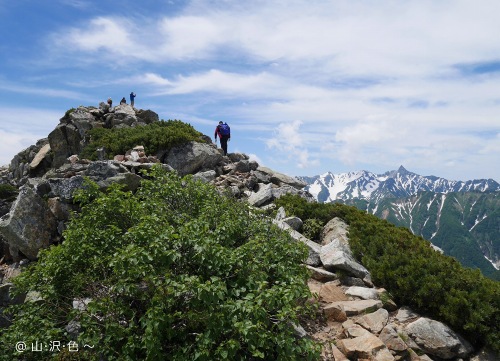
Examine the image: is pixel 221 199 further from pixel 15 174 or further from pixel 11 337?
pixel 15 174

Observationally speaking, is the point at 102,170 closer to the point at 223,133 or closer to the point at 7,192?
the point at 7,192

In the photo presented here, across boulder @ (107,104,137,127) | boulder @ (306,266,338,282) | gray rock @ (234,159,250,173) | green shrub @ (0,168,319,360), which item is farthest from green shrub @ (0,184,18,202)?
boulder @ (306,266,338,282)

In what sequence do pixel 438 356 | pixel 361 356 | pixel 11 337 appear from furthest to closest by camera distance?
pixel 438 356
pixel 361 356
pixel 11 337

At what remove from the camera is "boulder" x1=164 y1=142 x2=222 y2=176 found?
2688 centimetres

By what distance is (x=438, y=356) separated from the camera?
10430 millimetres

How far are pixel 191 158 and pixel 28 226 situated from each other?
13.3 m

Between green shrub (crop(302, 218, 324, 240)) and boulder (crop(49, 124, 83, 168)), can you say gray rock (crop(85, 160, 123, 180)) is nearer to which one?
green shrub (crop(302, 218, 324, 240))

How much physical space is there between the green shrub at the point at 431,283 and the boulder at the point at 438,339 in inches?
17.4

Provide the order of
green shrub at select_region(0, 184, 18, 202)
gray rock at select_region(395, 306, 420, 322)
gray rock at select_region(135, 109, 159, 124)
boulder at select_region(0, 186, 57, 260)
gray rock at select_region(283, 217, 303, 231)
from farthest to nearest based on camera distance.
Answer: gray rock at select_region(135, 109, 159, 124), green shrub at select_region(0, 184, 18, 202), gray rock at select_region(283, 217, 303, 231), boulder at select_region(0, 186, 57, 260), gray rock at select_region(395, 306, 420, 322)

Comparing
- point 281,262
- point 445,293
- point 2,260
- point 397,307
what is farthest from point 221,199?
point 2,260

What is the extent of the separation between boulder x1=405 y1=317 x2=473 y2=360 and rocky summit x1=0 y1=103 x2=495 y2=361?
0.03 m

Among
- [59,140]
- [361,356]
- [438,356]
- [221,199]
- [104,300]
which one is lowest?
[438,356]

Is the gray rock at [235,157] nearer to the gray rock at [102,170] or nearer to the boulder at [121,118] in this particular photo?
the boulder at [121,118]

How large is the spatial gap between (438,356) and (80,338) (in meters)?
9.78
